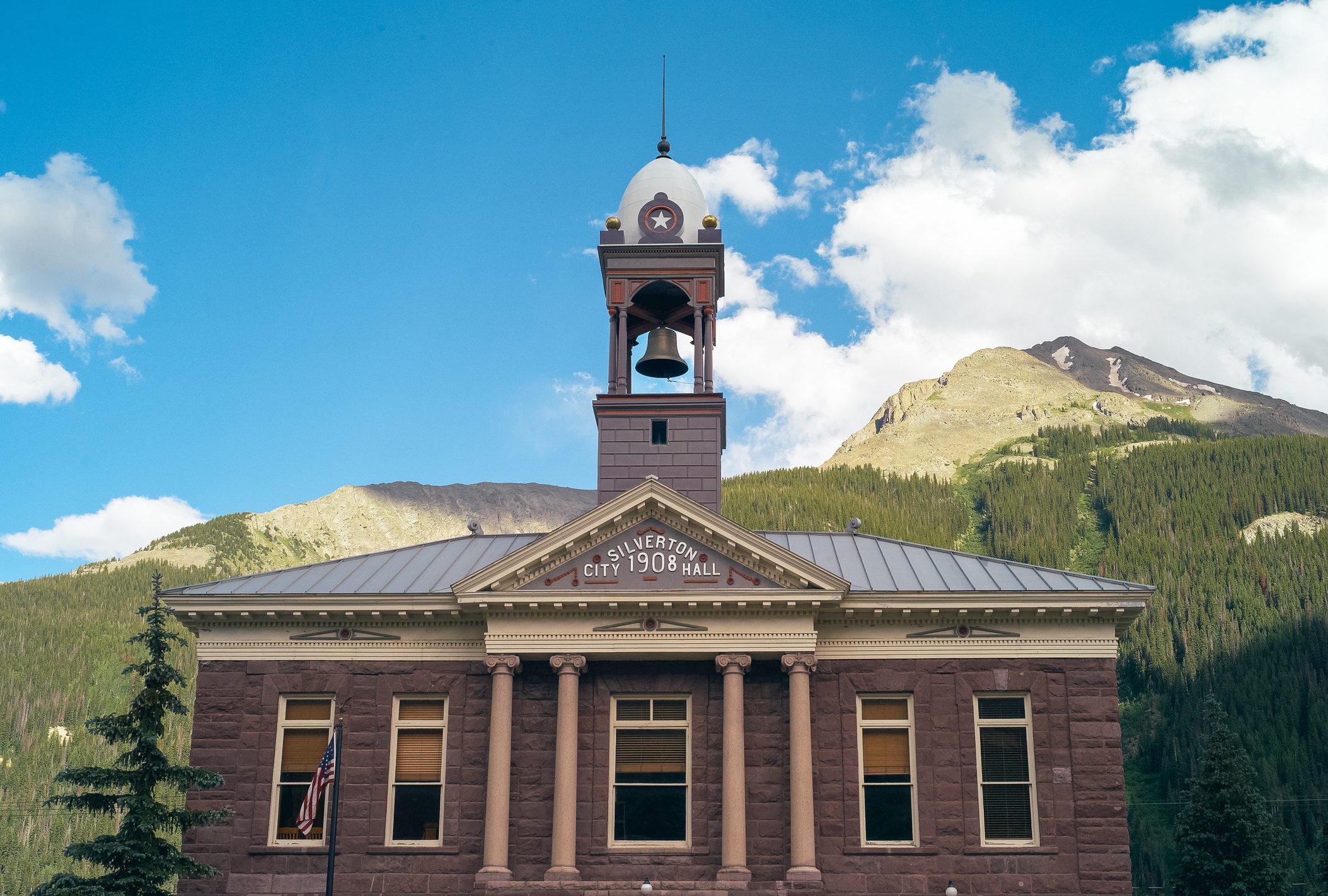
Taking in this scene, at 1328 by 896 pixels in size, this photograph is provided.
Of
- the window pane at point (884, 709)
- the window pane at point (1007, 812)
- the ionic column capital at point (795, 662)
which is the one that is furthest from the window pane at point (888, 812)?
the ionic column capital at point (795, 662)

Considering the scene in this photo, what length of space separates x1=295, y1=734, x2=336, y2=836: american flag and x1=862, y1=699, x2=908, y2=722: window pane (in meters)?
10.3

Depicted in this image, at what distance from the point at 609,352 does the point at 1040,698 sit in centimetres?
1247

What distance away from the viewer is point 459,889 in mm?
26578

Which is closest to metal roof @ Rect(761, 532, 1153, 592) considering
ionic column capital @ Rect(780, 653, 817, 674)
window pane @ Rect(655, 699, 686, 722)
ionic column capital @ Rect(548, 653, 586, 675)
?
ionic column capital @ Rect(780, 653, 817, 674)

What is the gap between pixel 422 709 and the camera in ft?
92.2

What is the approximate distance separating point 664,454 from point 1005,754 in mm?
9993

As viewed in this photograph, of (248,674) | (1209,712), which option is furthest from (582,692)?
(1209,712)

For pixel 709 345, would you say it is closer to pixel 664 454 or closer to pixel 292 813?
pixel 664 454

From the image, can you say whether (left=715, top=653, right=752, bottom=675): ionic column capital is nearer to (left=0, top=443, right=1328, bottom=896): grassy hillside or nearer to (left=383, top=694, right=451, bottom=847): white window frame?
(left=383, top=694, right=451, bottom=847): white window frame

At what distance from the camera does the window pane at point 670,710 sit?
2756cm

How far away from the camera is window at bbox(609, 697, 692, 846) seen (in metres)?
26.9

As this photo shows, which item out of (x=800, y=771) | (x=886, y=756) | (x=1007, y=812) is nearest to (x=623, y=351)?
(x=800, y=771)

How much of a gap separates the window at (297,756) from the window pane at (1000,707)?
13.0 metres

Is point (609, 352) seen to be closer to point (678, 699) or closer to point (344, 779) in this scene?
point (678, 699)
